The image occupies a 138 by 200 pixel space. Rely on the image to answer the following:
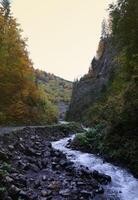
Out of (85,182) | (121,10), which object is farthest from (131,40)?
(85,182)

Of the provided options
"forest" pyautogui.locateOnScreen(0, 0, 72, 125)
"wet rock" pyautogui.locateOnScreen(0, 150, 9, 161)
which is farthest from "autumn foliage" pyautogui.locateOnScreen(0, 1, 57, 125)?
"wet rock" pyautogui.locateOnScreen(0, 150, 9, 161)

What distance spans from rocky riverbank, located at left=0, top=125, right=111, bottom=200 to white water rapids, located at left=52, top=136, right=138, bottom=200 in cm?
46

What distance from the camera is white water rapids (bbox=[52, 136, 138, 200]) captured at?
16.3 meters

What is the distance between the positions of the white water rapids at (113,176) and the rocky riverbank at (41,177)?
46 cm

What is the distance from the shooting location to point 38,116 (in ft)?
153

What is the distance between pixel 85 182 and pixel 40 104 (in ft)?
107

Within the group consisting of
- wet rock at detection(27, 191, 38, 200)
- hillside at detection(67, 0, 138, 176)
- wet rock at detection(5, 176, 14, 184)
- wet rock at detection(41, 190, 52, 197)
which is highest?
hillside at detection(67, 0, 138, 176)

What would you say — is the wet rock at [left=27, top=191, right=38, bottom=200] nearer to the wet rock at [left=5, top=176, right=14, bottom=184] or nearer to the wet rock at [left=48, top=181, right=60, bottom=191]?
the wet rock at [left=5, top=176, right=14, bottom=184]

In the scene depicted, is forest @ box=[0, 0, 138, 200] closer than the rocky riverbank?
No

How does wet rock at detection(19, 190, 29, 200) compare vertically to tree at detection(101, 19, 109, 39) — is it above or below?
below

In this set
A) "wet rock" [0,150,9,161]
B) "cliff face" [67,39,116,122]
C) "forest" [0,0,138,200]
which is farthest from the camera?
"cliff face" [67,39,116,122]

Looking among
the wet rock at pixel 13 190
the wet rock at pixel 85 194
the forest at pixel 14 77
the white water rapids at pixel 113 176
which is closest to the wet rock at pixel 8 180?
the wet rock at pixel 13 190

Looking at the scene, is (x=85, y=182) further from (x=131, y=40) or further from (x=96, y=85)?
(x=96, y=85)

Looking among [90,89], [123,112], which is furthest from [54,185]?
[90,89]
